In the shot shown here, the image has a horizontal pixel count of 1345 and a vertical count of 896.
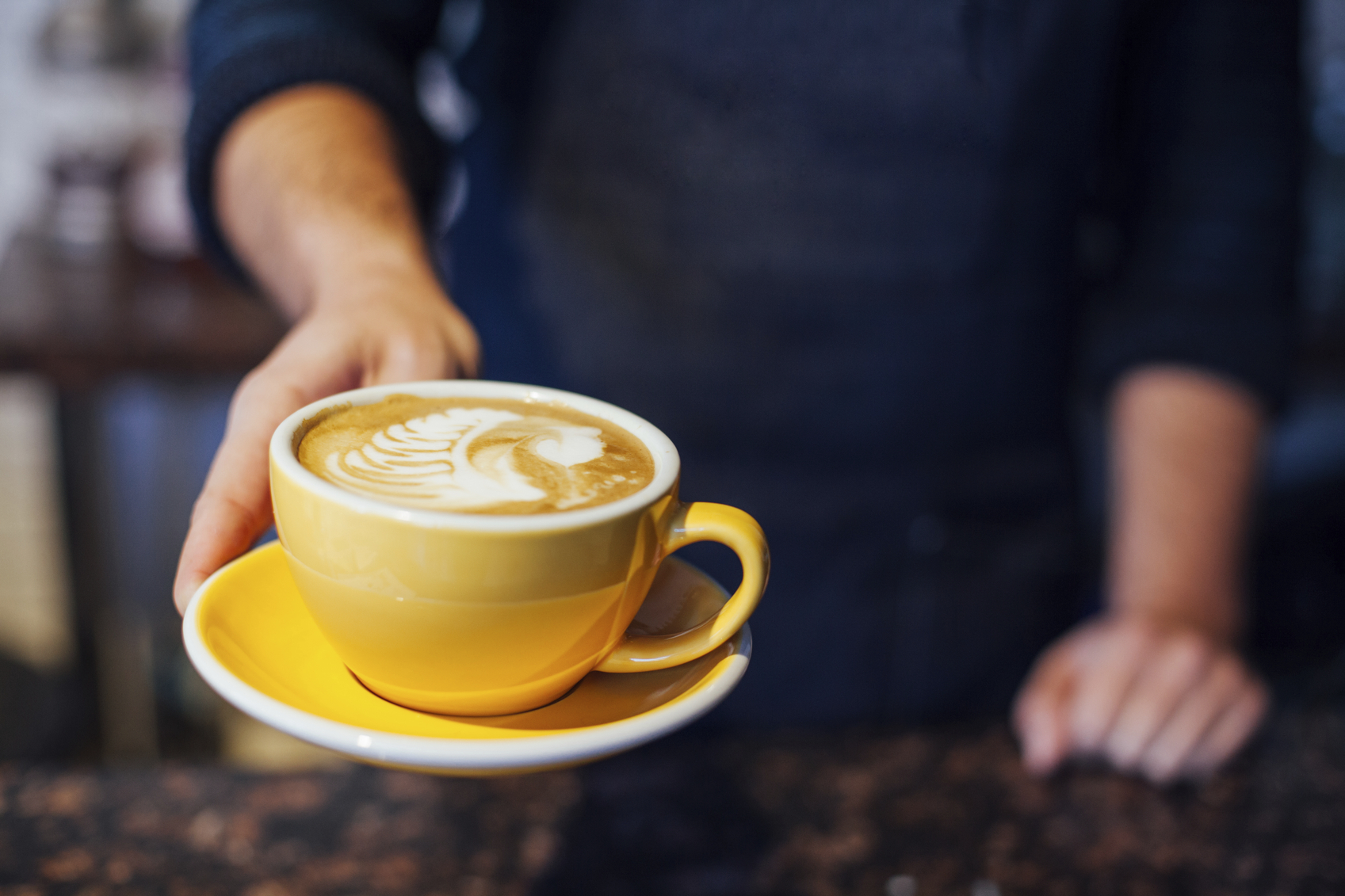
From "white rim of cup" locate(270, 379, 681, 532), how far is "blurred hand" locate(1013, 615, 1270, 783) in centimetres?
51

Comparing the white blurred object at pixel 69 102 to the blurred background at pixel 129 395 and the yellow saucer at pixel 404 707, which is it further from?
the yellow saucer at pixel 404 707

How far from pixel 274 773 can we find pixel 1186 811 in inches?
29.3

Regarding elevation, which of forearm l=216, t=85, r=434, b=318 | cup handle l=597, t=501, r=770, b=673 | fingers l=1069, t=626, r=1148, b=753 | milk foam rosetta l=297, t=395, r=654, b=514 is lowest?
fingers l=1069, t=626, r=1148, b=753

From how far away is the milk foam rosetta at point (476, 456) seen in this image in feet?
1.52

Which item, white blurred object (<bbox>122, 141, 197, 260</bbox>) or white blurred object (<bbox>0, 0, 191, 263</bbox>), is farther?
white blurred object (<bbox>0, 0, 191, 263</bbox>)

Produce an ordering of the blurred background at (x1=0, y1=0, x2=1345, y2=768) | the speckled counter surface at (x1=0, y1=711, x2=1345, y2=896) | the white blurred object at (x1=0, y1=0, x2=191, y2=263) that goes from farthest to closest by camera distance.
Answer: the white blurred object at (x1=0, y1=0, x2=191, y2=263) → the blurred background at (x1=0, y1=0, x2=1345, y2=768) → the speckled counter surface at (x1=0, y1=711, x2=1345, y2=896)

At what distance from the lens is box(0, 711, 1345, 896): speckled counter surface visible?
67cm

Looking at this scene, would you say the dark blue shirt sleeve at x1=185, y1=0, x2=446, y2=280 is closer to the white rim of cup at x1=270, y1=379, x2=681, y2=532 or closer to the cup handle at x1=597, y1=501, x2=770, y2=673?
the white rim of cup at x1=270, y1=379, x2=681, y2=532

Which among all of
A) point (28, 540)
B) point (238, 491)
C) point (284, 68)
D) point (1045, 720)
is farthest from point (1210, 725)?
point (28, 540)

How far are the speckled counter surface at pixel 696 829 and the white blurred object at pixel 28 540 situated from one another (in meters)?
1.73

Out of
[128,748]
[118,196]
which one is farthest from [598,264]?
[128,748]

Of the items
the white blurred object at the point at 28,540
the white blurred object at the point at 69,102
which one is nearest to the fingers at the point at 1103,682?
the white blurred object at the point at 69,102

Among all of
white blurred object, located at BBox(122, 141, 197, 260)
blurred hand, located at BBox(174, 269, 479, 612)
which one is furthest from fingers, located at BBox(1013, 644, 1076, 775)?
white blurred object, located at BBox(122, 141, 197, 260)

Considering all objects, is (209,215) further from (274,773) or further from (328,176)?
(274,773)
